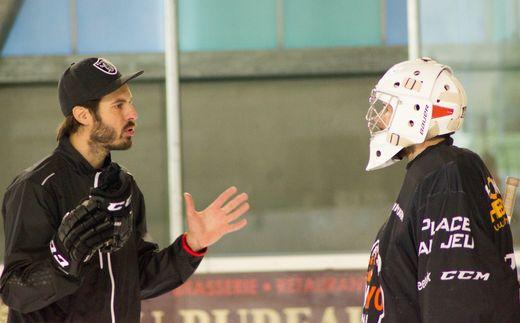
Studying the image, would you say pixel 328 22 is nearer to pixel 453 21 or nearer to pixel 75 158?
pixel 453 21

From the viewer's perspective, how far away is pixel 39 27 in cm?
618

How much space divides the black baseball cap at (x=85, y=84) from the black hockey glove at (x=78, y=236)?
1.91ft

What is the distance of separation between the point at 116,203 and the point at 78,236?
19cm

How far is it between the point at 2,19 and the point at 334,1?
2.26 meters

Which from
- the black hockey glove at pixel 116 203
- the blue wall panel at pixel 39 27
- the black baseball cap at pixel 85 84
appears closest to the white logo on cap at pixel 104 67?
the black baseball cap at pixel 85 84

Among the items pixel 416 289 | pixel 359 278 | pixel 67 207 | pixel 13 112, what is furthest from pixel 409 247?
pixel 13 112

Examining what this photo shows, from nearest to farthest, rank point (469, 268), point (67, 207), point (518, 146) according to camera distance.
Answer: point (469, 268) < point (67, 207) < point (518, 146)

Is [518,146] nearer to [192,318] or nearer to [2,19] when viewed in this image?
[192,318]

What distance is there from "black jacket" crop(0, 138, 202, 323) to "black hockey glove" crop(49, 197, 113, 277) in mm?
53

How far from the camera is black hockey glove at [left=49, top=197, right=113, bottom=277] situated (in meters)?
3.13

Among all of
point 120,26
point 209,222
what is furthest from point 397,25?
point 209,222

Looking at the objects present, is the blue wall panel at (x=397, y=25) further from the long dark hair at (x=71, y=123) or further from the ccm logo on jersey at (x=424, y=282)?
the ccm logo on jersey at (x=424, y=282)

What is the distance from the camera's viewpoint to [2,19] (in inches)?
243

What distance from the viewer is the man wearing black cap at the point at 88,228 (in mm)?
3172
